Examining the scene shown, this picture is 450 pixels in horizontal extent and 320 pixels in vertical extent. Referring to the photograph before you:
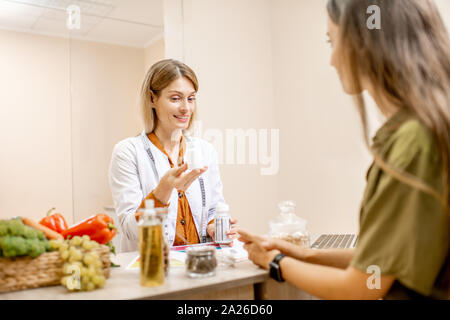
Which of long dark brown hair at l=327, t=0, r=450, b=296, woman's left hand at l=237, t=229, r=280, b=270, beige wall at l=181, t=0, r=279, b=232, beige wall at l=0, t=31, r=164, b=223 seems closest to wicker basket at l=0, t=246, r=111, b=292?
woman's left hand at l=237, t=229, r=280, b=270

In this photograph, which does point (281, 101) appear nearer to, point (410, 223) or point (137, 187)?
point (137, 187)

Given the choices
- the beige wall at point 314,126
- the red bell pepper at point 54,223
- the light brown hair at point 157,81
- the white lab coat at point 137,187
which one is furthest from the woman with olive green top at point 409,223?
the beige wall at point 314,126

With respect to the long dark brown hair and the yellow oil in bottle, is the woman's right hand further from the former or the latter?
the long dark brown hair

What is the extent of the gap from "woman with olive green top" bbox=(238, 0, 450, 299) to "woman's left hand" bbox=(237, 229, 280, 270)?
0.11m

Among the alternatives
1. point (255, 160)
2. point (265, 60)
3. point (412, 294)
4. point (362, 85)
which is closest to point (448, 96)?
point (362, 85)

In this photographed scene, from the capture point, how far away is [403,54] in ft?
2.80

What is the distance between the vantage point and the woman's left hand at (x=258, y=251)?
3.59 feet

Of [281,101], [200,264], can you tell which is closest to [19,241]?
[200,264]

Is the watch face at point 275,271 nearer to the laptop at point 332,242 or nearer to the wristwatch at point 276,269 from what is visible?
the wristwatch at point 276,269

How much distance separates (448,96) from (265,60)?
265cm

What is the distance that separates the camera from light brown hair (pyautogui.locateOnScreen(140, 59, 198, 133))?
6.12 ft

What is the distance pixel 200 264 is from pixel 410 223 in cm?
54

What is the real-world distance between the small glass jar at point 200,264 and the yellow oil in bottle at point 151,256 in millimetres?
98
